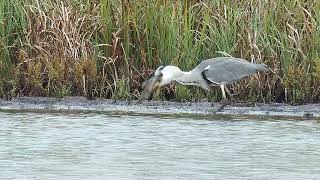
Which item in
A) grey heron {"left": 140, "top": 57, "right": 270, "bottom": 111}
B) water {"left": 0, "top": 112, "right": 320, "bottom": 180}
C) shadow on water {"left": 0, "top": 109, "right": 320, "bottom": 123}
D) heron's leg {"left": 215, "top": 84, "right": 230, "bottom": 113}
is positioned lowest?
water {"left": 0, "top": 112, "right": 320, "bottom": 180}

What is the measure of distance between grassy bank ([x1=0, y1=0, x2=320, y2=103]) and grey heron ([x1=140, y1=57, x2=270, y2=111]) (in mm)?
270

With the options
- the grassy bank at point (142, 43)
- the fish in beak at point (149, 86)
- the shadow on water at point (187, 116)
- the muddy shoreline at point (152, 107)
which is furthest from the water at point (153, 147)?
the grassy bank at point (142, 43)

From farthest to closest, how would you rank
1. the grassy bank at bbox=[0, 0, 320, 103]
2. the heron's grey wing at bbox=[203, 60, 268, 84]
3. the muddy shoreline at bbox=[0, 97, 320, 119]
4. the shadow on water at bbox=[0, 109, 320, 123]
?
the grassy bank at bbox=[0, 0, 320, 103]
the muddy shoreline at bbox=[0, 97, 320, 119]
the heron's grey wing at bbox=[203, 60, 268, 84]
the shadow on water at bbox=[0, 109, 320, 123]

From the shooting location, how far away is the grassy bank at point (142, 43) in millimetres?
11523

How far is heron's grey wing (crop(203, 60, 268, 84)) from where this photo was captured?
1109 centimetres

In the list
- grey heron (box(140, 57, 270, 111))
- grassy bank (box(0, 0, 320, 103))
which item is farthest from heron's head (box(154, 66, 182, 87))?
grassy bank (box(0, 0, 320, 103))

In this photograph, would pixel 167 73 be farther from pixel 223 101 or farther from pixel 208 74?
pixel 223 101

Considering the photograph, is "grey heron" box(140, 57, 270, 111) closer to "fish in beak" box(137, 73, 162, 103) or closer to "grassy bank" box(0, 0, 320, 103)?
"fish in beak" box(137, 73, 162, 103)

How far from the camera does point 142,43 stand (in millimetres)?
11852

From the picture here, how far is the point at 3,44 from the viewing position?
11.8 metres

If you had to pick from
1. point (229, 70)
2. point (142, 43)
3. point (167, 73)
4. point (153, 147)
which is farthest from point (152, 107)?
point (153, 147)

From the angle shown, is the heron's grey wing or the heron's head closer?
the heron's grey wing

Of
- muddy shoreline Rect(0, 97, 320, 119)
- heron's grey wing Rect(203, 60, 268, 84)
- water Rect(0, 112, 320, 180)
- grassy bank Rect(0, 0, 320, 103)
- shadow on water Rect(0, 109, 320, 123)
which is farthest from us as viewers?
grassy bank Rect(0, 0, 320, 103)

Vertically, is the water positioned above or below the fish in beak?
below
